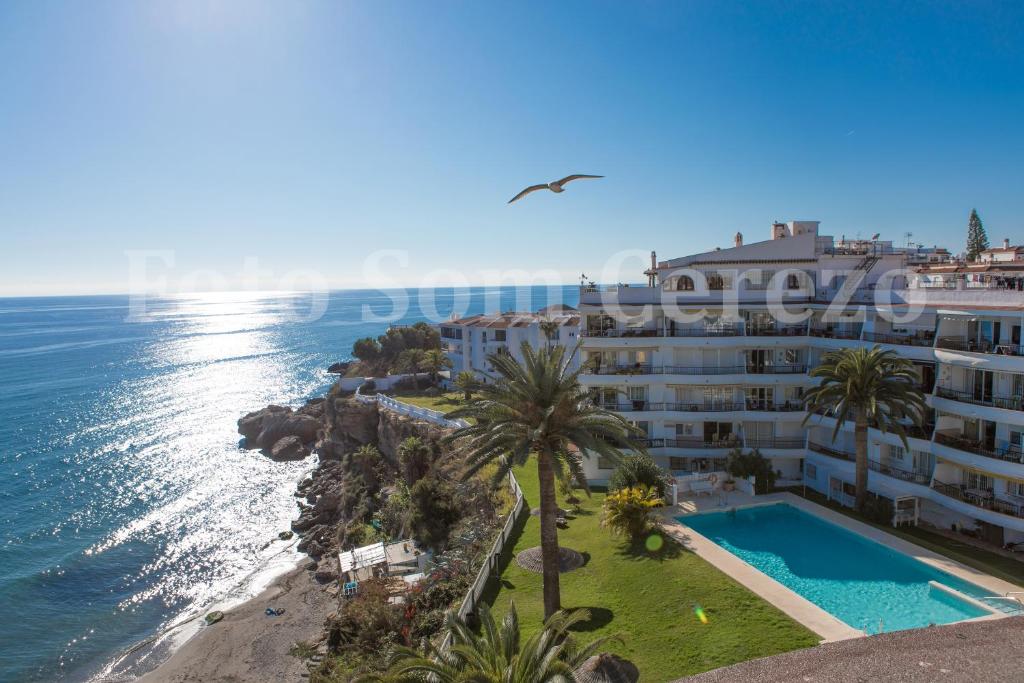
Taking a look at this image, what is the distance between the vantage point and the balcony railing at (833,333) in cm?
3575

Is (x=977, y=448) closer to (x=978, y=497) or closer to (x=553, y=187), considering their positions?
(x=978, y=497)

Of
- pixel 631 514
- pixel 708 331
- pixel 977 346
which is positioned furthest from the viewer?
pixel 708 331

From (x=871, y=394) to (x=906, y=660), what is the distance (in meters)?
16.4

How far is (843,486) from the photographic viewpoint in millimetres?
33906

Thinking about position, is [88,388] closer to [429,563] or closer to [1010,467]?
[429,563]

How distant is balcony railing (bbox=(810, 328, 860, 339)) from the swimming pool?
11192mm

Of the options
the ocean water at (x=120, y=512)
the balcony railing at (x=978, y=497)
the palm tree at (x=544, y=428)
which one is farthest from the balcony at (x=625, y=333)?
the ocean water at (x=120, y=512)

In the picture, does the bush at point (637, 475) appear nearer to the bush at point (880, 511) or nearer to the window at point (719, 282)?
the bush at point (880, 511)

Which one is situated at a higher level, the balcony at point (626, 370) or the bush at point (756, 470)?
the balcony at point (626, 370)

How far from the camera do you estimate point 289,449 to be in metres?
75.6

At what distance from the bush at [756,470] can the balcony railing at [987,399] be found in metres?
9.53

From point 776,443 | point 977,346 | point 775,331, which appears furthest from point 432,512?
point 977,346

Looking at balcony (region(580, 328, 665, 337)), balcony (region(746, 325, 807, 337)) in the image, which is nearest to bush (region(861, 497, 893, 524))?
balcony (region(746, 325, 807, 337))

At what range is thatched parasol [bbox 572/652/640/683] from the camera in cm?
→ 1717
